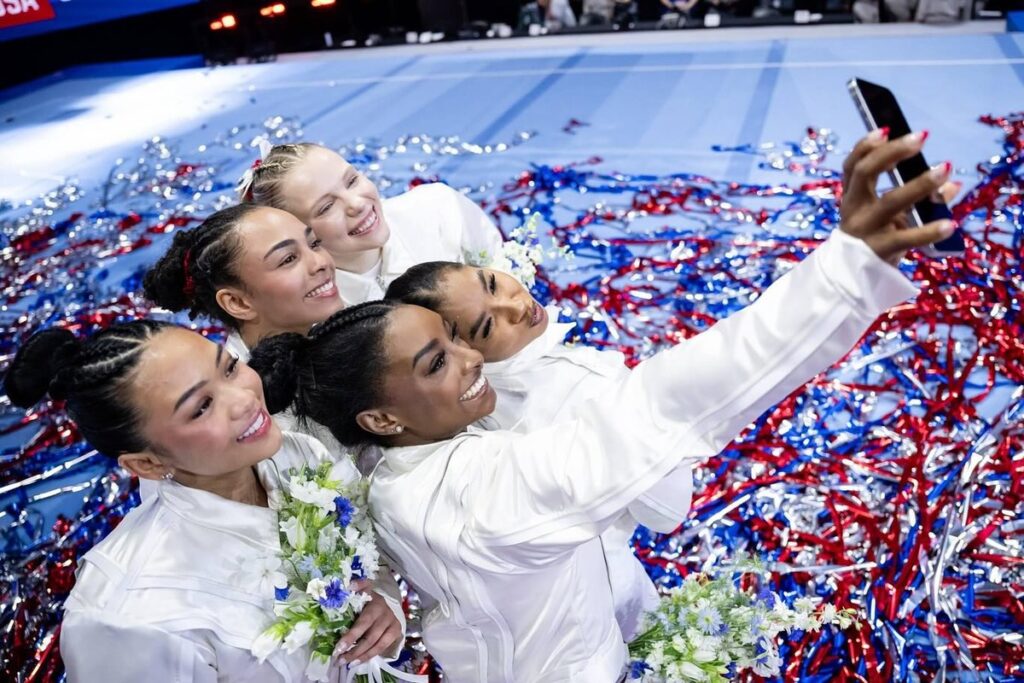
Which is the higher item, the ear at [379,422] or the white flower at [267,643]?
the ear at [379,422]

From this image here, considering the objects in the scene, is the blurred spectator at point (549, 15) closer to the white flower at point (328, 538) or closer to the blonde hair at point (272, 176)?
the blonde hair at point (272, 176)

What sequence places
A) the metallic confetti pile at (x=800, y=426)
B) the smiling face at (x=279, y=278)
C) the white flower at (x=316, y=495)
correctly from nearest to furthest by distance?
the white flower at (x=316, y=495)
the smiling face at (x=279, y=278)
the metallic confetti pile at (x=800, y=426)

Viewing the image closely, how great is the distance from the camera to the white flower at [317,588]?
4.30 ft

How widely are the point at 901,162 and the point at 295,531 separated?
107 centimetres

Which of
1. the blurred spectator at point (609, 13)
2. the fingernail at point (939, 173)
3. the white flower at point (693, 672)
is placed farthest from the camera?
the blurred spectator at point (609, 13)

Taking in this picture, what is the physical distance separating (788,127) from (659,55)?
7.36 feet

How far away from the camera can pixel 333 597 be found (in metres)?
1.32

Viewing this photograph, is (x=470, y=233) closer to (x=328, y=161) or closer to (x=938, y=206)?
(x=328, y=161)

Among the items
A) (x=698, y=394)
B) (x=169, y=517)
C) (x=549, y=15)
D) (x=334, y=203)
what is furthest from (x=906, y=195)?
(x=549, y=15)

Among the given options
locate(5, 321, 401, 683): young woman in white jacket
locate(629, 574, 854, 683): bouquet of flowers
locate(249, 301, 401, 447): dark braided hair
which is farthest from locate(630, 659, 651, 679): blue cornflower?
locate(249, 301, 401, 447): dark braided hair

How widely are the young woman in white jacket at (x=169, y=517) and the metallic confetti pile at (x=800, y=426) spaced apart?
46.1 inches

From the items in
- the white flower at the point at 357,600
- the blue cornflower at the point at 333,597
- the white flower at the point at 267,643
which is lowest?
the white flower at the point at 357,600

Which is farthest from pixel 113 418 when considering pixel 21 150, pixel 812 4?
pixel 812 4

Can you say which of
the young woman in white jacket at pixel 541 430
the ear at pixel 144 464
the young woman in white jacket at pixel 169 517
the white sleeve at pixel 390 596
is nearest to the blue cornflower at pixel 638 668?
the young woman in white jacket at pixel 541 430
